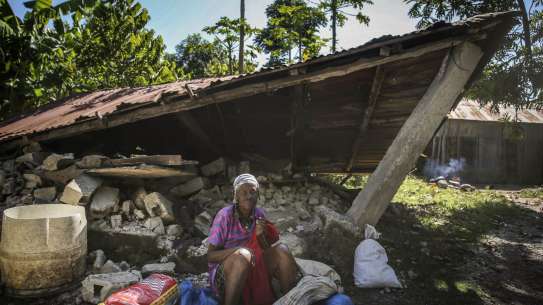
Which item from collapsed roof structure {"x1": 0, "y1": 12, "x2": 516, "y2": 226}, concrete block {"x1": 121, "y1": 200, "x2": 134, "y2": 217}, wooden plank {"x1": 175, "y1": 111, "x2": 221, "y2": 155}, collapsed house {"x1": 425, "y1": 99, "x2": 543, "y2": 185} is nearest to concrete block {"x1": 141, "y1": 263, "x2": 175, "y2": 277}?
concrete block {"x1": 121, "y1": 200, "x2": 134, "y2": 217}

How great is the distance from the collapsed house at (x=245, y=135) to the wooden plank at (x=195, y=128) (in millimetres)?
24

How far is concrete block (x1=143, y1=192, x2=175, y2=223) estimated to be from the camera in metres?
4.45

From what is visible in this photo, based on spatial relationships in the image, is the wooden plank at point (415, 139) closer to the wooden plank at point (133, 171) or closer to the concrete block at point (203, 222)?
the concrete block at point (203, 222)

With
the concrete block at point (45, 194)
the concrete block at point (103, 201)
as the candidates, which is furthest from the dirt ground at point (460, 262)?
the concrete block at point (45, 194)

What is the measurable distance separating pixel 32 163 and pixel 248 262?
3.79 meters

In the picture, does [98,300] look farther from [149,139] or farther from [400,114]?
[400,114]

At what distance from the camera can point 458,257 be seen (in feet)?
15.1

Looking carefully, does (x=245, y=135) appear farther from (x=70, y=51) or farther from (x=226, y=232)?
Answer: (x=70, y=51)

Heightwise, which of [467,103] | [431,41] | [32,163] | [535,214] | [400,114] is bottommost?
[535,214]

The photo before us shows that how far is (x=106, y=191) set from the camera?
14.7ft

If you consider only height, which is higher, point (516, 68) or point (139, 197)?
point (516, 68)

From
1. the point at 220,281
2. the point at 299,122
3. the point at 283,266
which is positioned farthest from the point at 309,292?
the point at 299,122

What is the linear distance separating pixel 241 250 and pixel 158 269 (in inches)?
56.3

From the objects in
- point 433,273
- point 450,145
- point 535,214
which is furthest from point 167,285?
point 450,145
